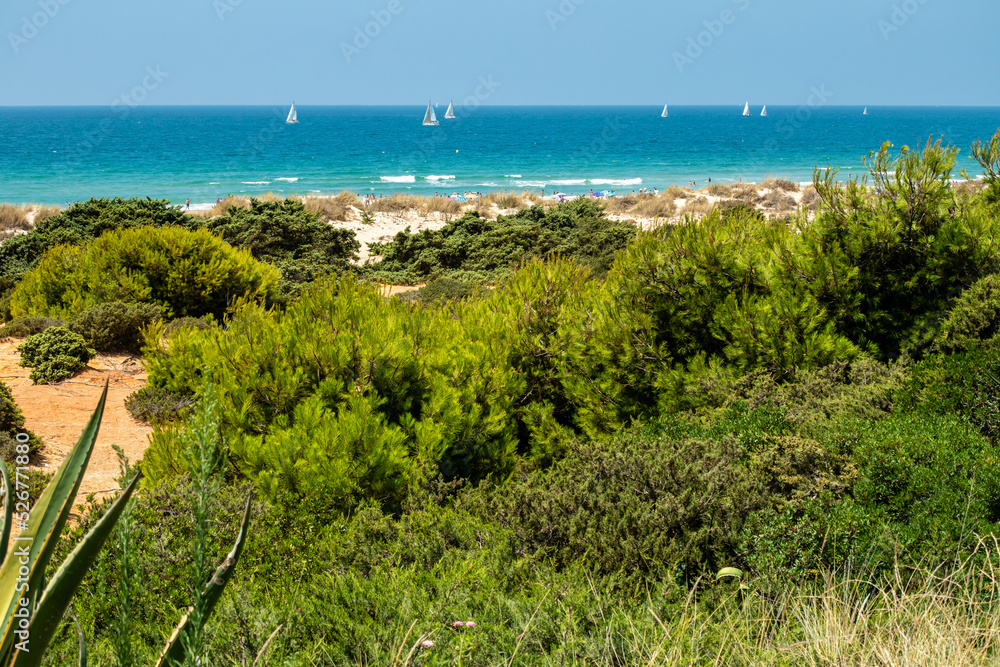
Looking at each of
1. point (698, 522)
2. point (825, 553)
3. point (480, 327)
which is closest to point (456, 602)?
point (698, 522)

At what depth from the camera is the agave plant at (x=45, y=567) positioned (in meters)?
1.46

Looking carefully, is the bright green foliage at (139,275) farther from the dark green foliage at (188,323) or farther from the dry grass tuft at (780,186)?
the dry grass tuft at (780,186)

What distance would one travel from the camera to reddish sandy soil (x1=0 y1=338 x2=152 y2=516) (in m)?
5.75

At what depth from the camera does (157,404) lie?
6742mm

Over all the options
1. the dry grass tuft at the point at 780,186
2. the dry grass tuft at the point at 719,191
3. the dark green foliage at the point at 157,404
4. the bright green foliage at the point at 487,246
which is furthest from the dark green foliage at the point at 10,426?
the dry grass tuft at the point at 780,186

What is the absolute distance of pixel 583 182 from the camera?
46.6 metres

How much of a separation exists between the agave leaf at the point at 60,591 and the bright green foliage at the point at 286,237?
45.2 feet

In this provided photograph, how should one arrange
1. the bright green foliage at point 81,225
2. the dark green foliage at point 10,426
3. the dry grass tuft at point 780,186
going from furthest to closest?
the dry grass tuft at point 780,186 → the bright green foliage at point 81,225 → the dark green foliage at point 10,426

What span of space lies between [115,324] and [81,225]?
8.57 metres

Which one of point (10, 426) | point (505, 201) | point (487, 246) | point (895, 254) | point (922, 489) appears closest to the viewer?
point (922, 489)

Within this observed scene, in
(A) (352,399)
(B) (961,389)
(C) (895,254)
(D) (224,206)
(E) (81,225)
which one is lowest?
(D) (224,206)

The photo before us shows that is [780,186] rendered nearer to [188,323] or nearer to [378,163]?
[188,323]

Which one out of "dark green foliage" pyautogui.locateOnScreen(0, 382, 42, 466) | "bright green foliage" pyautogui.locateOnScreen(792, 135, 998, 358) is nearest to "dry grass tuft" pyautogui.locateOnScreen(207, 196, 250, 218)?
"dark green foliage" pyautogui.locateOnScreen(0, 382, 42, 466)

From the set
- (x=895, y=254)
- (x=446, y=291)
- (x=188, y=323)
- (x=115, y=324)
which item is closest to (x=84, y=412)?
(x=188, y=323)
